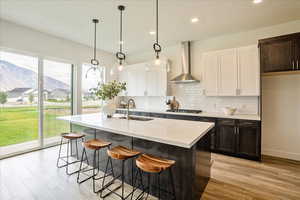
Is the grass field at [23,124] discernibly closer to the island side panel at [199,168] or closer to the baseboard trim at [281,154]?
the island side panel at [199,168]

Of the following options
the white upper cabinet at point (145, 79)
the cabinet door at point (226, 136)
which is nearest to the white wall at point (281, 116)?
the cabinet door at point (226, 136)

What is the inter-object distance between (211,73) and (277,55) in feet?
4.27

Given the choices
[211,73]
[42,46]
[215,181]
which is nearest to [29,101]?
[42,46]

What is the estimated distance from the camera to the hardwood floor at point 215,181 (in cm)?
199

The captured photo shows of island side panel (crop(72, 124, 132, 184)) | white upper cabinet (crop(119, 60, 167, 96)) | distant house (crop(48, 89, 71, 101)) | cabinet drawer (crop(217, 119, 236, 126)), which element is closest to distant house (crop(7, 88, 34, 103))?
distant house (crop(48, 89, 71, 101))

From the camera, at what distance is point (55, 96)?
4.11m

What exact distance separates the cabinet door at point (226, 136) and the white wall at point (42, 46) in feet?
13.3

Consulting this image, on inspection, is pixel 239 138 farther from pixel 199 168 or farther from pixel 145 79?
pixel 145 79

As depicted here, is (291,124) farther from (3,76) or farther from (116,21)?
(3,76)

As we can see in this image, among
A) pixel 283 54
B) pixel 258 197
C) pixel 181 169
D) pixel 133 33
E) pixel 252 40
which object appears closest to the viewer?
pixel 181 169

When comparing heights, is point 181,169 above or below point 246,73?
below

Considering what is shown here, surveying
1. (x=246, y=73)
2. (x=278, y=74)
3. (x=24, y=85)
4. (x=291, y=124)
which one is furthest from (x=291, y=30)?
(x=24, y=85)

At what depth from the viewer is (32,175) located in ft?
8.08

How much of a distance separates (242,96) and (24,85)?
17.8ft
